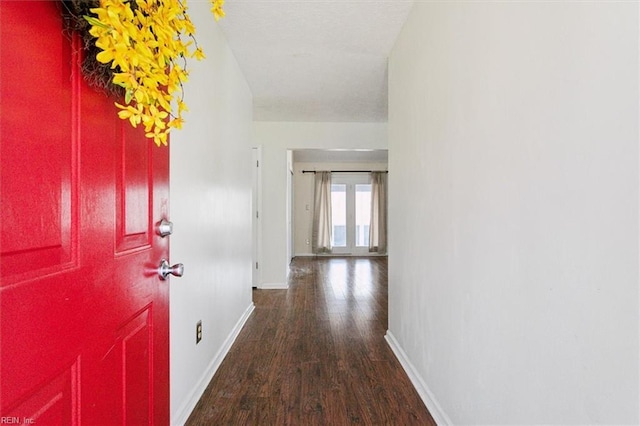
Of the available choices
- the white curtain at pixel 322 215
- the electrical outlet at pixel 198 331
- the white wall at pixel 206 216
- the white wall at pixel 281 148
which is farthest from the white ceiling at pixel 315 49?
the white curtain at pixel 322 215

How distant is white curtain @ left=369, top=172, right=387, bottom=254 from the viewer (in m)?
7.36

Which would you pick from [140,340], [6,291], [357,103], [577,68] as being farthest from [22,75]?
[357,103]

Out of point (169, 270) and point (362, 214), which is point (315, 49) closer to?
point (169, 270)

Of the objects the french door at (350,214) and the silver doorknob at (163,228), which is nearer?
the silver doorknob at (163,228)

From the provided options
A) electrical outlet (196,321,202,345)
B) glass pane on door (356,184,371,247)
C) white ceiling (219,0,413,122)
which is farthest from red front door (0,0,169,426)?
glass pane on door (356,184,371,247)

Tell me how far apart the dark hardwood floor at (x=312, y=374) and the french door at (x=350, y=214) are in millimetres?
3970

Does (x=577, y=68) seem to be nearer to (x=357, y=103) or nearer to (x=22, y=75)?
(x=22, y=75)

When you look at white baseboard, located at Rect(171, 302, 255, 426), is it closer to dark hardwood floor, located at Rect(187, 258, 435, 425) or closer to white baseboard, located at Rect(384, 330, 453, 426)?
dark hardwood floor, located at Rect(187, 258, 435, 425)

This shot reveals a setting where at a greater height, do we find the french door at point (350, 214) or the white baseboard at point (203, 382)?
the french door at point (350, 214)

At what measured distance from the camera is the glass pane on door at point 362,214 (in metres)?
7.55

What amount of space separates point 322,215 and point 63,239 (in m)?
6.70

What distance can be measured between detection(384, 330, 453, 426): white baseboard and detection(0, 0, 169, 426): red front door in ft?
4.34

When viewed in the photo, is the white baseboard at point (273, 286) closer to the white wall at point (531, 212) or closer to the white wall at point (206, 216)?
the white wall at point (206, 216)

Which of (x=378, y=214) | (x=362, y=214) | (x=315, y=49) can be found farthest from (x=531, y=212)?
(x=362, y=214)
